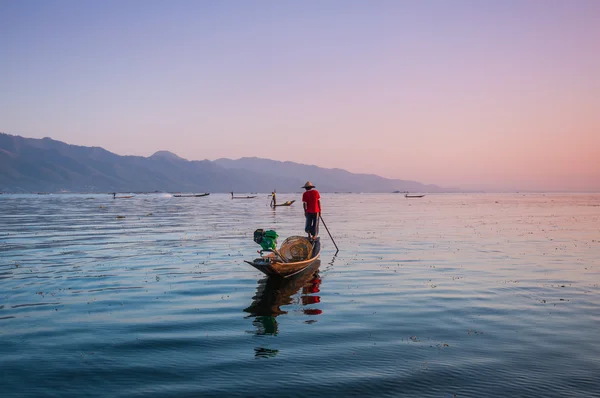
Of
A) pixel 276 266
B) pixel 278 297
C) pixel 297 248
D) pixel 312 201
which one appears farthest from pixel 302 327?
pixel 312 201

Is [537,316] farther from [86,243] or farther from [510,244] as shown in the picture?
[86,243]

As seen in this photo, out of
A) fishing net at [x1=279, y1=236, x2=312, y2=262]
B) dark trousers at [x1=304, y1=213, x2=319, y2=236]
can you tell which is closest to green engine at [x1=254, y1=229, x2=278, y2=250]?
fishing net at [x1=279, y1=236, x2=312, y2=262]

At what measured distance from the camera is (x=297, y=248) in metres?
22.2

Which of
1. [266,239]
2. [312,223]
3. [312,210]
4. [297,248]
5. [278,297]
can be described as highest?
[312,210]

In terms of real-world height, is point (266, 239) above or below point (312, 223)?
below

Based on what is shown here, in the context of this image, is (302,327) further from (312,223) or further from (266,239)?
(312,223)

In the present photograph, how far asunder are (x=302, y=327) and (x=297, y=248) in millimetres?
9933

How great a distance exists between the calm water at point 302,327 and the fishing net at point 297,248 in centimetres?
108

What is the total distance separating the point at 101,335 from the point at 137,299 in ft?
Answer: 12.9

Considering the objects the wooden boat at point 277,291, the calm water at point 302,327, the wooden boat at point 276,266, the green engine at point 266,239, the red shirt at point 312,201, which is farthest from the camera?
the red shirt at point 312,201

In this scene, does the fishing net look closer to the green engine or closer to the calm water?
the calm water

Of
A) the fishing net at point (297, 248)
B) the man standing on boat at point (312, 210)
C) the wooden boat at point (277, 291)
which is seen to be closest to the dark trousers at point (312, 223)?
the man standing on boat at point (312, 210)

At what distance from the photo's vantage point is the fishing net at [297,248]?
864 inches

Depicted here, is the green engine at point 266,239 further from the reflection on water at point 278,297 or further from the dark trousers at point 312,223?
the dark trousers at point 312,223
